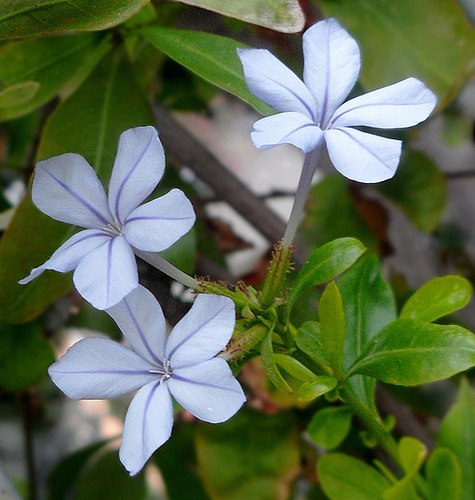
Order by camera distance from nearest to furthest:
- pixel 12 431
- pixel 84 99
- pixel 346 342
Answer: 1. pixel 346 342
2. pixel 84 99
3. pixel 12 431

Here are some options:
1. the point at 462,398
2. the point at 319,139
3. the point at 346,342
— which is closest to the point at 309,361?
the point at 346,342

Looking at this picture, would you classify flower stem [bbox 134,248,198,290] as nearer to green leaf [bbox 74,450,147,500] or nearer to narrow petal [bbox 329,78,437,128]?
narrow petal [bbox 329,78,437,128]

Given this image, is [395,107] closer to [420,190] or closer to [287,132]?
[287,132]

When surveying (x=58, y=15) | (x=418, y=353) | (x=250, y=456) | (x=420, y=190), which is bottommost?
(x=250, y=456)

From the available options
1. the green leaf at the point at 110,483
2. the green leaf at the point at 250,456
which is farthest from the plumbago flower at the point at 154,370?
the green leaf at the point at 110,483

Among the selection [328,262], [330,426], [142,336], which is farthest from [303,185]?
[330,426]

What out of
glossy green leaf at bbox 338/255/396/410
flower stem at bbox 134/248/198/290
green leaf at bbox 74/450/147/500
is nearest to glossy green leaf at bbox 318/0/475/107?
glossy green leaf at bbox 338/255/396/410

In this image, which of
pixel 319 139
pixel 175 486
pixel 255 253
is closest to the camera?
pixel 319 139

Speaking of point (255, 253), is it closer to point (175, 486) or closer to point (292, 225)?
point (175, 486)
